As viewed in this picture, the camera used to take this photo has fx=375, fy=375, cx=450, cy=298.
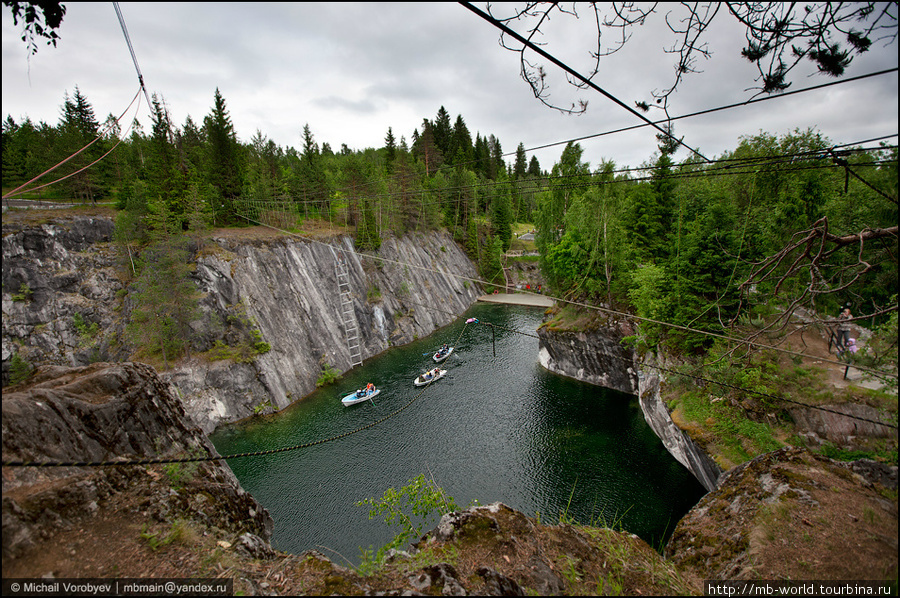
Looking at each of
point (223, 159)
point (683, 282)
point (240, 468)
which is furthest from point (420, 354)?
point (223, 159)

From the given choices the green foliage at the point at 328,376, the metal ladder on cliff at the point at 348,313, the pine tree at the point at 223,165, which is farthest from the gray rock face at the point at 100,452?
the pine tree at the point at 223,165

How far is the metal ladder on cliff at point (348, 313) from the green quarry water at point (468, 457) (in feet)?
12.9

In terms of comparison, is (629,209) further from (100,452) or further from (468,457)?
(100,452)

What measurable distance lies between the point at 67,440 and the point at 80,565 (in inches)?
85.1

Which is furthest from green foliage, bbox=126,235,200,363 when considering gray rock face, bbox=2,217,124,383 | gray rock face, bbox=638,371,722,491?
gray rock face, bbox=638,371,722,491

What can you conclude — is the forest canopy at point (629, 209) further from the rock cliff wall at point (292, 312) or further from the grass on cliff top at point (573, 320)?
the rock cliff wall at point (292, 312)

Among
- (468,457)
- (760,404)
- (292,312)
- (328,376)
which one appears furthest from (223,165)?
(760,404)

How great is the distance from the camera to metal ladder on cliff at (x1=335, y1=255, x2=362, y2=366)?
116 feet

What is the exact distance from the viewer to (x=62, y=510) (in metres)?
5.56

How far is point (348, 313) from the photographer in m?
36.7

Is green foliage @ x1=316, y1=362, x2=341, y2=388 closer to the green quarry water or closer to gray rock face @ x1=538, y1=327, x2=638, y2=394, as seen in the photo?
the green quarry water

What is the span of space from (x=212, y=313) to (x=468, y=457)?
21.1m

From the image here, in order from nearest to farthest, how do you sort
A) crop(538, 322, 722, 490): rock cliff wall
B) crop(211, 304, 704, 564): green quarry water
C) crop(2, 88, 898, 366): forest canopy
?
1. crop(2, 88, 898, 366): forest canopy
2. crop(211, 304, 704, 564): green quarry water
3. crop(538, 322, 722, 490): rock cliff wall

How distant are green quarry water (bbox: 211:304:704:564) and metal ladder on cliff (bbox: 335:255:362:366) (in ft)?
12.9
